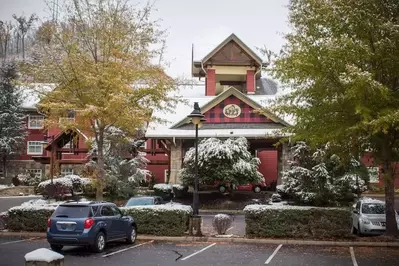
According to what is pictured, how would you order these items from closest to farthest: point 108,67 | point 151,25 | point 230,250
→ 1. point 230,250
2. point 108,67
3. point 151,25

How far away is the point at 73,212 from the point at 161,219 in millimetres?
4815

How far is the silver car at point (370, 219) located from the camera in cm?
1870

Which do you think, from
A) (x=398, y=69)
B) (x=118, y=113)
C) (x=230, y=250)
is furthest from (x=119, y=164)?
(x=398, y=69)

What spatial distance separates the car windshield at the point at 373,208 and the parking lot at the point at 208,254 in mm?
3392

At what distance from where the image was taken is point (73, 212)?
1433cm

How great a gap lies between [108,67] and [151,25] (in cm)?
299

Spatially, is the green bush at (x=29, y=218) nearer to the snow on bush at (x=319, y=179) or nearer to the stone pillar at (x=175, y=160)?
the snow on bush at (x=319, y=179)

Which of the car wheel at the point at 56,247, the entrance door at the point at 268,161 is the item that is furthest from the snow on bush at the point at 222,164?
the car wheel at the point at 56,247

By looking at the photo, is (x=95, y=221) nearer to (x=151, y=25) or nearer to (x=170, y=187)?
(x=151, y=25)

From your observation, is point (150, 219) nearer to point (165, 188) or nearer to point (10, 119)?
point (165, 188)

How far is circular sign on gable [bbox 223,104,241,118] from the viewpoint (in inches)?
1444

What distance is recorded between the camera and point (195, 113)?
18.7 metres

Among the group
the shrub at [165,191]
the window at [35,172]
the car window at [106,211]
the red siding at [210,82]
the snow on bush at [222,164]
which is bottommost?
the shrub at [165,191]

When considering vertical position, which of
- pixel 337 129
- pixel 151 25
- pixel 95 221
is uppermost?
pixel 151 25
